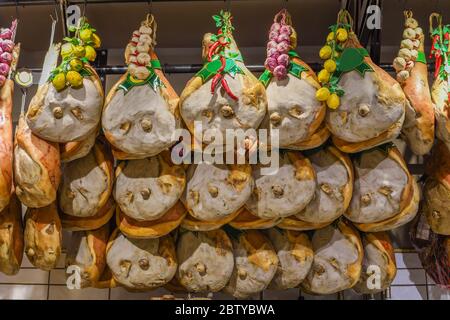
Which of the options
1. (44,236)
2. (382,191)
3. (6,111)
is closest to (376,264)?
(382,191)

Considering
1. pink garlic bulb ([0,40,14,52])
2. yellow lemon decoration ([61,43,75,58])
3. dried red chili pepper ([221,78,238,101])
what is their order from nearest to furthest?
dried red chili pepper ([221,78,238,101])
yellow lemon decoration ([61,43,75,58])
pink garlic bulb ([0,40,14,52])

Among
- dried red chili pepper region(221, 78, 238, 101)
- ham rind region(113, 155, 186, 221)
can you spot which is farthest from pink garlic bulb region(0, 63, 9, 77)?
dried red chili pepper region(221, 78, 238, 101)

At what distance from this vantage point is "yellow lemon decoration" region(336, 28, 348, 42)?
5.33 feet

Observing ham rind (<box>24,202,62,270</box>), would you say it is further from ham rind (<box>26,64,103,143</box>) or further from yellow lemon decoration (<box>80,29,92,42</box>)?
yellow lemon decoration (<box>80,29,92,42</box>)

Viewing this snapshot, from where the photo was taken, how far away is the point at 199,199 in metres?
1.64

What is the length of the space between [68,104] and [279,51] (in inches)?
25.0

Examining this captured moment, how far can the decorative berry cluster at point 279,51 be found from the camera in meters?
1.58

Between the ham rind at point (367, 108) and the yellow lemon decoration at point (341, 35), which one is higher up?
the yellow lemon decoration at point (341, 35)

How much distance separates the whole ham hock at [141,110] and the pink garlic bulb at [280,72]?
0.31 meters

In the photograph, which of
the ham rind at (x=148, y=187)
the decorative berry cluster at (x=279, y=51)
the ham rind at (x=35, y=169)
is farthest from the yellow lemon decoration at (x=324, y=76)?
the ham rind at (x=35, y=169)

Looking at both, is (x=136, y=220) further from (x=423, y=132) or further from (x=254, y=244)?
(x=423, y=132)

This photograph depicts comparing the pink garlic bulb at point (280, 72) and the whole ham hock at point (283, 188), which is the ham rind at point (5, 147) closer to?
the whole ham hock at point (283, 188)

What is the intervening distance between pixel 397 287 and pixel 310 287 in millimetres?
575

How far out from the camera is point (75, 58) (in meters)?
1.61
